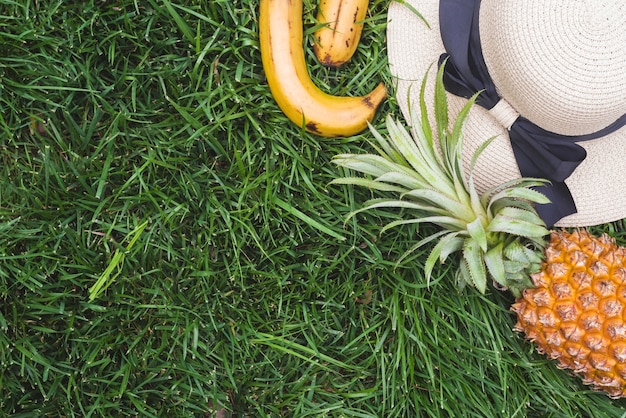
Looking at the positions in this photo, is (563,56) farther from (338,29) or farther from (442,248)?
(338,29)

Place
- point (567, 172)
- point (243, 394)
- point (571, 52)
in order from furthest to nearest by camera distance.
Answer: point (243, 394) → point (567, 172) → point (571, 52)

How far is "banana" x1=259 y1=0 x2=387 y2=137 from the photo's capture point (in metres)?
2.03

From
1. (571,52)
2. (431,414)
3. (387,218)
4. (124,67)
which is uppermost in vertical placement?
(571,52)

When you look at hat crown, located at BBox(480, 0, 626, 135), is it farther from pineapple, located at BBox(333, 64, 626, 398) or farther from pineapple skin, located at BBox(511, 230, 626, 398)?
pineapple skin, located at BBox(511, 230, 626, 398)

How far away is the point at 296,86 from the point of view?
2059mm

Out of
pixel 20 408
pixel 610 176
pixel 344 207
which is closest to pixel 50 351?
pixel 20 408

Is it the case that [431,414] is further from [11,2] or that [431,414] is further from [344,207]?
[11,2]

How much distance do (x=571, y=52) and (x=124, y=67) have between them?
5.44 feet

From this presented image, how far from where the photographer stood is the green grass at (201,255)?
→ 6.84ft

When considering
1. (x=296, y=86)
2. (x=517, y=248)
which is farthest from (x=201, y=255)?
(x=517, y=248)

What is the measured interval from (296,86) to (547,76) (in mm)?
910

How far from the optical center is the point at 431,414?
2.13 m

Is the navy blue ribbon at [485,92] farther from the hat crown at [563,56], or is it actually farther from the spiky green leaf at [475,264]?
the spiky green leaf at [475,264]

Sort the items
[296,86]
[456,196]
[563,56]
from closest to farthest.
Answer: [563,56] → [456,196] → [296,86]
